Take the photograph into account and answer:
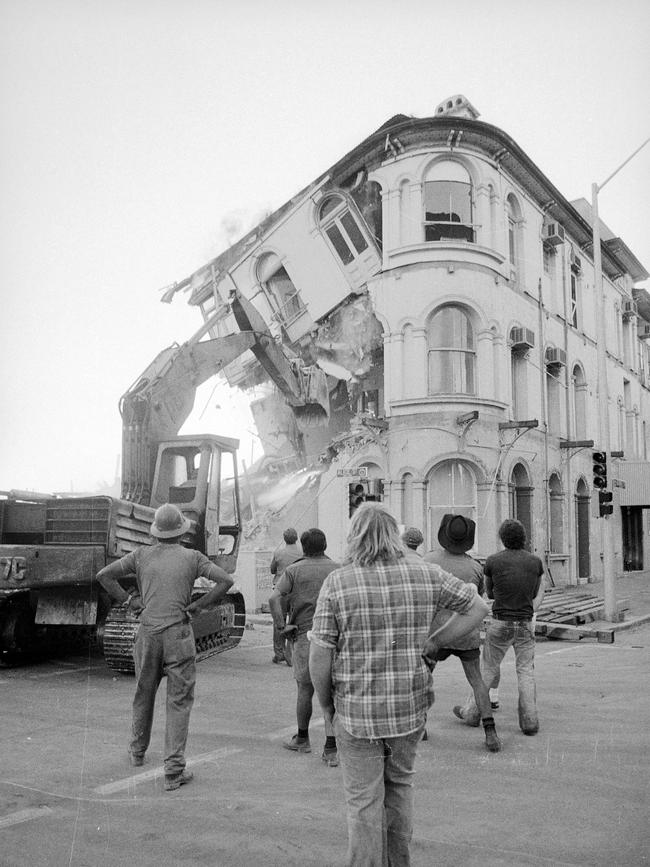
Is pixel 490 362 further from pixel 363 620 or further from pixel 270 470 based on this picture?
pixel 363 620

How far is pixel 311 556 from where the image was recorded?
6855mm

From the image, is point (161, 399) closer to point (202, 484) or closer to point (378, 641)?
point (202, 484)

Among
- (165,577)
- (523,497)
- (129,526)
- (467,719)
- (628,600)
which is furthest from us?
(523,497)

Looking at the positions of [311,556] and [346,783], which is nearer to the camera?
[346,783]

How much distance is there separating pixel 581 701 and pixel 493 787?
351cm

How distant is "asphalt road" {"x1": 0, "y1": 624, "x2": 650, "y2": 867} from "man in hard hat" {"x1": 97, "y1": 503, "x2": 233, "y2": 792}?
28 centimetres

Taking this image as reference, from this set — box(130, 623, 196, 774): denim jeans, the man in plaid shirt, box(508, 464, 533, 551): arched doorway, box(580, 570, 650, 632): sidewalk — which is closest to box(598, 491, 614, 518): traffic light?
box(580, 570, 650, 632): sidewalk

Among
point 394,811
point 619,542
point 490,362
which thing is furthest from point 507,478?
point 394,811

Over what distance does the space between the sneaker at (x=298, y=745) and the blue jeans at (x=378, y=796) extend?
115 inches

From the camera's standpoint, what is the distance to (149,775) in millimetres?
5535

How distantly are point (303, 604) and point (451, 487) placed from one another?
1398 cm

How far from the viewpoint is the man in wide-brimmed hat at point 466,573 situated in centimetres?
638

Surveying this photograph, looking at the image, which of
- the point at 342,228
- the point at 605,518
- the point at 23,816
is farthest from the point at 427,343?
the point at 23,816

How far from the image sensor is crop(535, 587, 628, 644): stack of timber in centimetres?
1400
